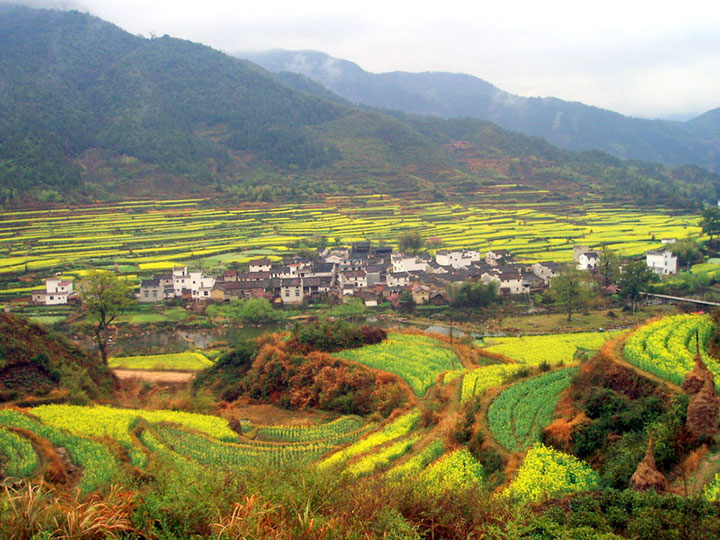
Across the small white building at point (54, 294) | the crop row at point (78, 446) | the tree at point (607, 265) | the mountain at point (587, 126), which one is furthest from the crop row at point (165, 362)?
the mountain at point (587, 126)

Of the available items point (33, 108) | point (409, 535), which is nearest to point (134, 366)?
point (409, 535)

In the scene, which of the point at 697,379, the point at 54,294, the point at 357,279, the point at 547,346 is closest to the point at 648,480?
Result: the point at 697,379

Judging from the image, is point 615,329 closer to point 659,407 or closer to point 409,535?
point 659,407

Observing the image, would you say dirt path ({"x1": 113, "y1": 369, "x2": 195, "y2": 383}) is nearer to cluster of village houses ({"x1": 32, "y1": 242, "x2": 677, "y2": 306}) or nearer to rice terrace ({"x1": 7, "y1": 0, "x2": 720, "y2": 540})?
rice terrace ({"x1": 7, "y1": 0, "x2": 720, "y2": 540})

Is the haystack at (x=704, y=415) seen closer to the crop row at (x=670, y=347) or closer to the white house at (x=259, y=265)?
the crop row at (x=670, y=347)

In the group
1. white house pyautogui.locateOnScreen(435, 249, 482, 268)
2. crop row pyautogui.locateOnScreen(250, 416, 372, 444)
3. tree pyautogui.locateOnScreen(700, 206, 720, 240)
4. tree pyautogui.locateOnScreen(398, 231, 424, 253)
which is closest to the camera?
crop row pyautogui.locateOnScreen(250, 416, 372, 444)

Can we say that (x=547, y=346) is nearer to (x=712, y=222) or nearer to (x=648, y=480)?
(x=648, y=480)

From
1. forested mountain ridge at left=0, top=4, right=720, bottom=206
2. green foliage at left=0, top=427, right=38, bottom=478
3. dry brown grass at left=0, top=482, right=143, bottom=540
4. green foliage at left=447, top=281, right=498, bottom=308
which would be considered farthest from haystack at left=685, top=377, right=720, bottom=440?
forested mountain ridge at left=0, top=4, right=720, bottom=206
